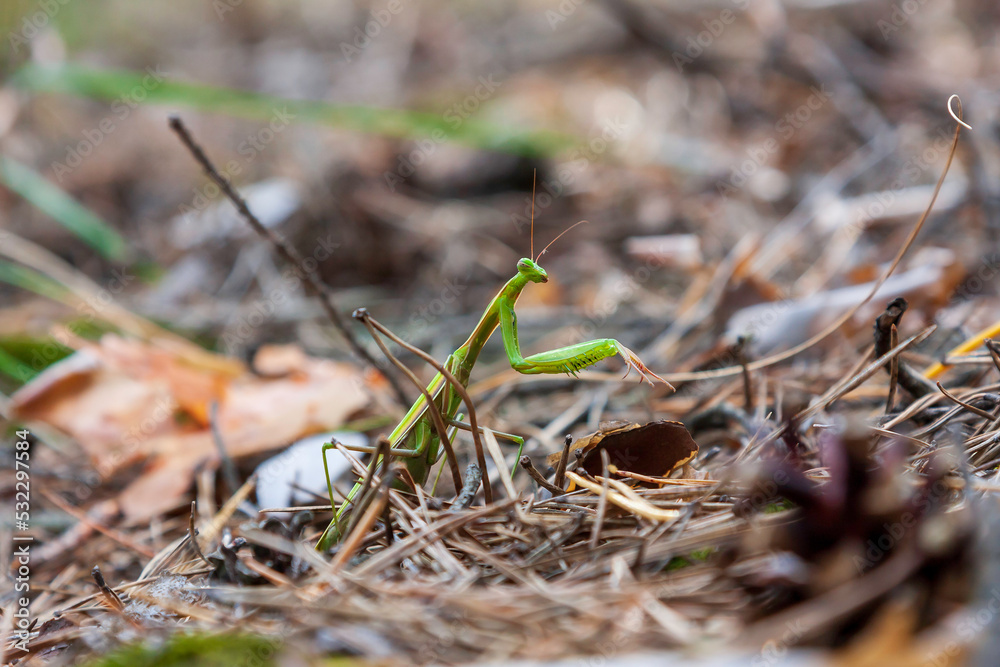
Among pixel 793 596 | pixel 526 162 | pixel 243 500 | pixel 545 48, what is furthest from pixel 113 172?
pixel 793 596

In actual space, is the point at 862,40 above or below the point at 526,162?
above

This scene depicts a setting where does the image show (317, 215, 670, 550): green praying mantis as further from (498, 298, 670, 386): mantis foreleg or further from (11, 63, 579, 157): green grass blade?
(11, 63, 579, 157): green grass blade

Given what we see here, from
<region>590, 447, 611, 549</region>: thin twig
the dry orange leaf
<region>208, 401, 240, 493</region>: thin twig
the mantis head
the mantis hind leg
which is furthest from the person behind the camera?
the dry orange leaf

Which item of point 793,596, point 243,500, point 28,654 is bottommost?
point 28,654

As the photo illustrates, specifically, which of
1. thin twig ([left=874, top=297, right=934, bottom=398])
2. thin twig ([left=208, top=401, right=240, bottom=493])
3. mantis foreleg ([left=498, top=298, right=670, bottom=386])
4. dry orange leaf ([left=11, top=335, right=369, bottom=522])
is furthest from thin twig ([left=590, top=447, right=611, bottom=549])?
thin twig ([left=208, top=401, right=240, bottom=493])

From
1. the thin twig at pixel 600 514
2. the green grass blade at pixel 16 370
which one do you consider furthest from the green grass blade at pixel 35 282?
the thin twig at pixel 600 514

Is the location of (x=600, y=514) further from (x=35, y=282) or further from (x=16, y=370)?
(x=35, y=282)

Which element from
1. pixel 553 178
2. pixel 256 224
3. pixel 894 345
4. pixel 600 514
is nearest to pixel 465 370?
pixel 600 514

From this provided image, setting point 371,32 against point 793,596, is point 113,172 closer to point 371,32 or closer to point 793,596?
point 371,32

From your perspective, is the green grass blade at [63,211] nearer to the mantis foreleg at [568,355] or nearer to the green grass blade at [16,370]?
the green grass blade at [16,370]
